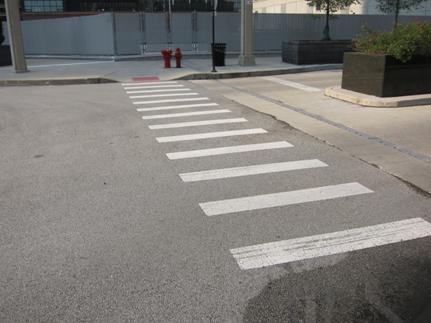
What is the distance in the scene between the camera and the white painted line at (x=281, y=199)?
5.12 meters

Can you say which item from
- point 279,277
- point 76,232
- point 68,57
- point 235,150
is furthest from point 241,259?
point 68,57

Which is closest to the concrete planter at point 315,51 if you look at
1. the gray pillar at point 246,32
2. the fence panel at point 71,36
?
the gray pillar at point 246,32

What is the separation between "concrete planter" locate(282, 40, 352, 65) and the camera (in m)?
21.1

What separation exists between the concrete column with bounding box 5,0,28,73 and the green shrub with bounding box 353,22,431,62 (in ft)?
46.7

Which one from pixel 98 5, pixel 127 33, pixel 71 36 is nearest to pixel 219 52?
pixel 127 33

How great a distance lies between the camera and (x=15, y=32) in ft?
61.7

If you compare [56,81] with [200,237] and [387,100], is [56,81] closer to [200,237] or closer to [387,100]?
[387,100]

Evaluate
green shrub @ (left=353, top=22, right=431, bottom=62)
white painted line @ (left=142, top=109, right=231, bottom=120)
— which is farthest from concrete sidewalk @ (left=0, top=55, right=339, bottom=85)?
green shrub @ (left=353, top=22, right=431, bottom=62)

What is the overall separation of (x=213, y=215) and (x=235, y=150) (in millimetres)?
2694

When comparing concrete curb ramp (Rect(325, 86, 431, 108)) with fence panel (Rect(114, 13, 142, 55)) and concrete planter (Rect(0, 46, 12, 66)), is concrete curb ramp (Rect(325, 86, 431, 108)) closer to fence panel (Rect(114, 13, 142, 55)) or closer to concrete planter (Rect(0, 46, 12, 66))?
fence panel (Rect(114, 13, 142, 55))

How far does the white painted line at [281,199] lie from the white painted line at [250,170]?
2.81 ft

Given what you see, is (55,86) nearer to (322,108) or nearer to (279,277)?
(322,108)

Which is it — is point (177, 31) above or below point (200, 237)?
above

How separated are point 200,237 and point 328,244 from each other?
3.98ft
